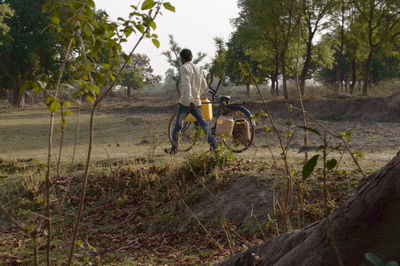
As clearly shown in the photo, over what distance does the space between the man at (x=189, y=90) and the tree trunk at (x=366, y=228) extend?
6286 mm

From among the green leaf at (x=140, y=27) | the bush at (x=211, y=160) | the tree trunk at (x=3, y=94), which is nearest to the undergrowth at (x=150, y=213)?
the bush at (x=211, y=160)

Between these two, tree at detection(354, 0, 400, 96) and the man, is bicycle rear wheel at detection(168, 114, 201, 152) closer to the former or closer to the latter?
the man

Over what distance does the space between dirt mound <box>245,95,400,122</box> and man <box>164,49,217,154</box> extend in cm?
1302

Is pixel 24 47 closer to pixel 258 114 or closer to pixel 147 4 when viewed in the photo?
pixel 258 114

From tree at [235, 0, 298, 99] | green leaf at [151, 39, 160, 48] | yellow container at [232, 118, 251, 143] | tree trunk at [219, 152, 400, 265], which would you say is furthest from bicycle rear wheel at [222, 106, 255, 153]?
tree at [235, 0, 298, 99]

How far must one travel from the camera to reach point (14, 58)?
3972 cm

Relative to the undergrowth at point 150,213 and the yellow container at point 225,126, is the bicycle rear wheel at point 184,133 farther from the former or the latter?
the yellow container at point 225,126

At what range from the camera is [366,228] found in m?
1.85

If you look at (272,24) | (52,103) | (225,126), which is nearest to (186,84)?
(225,126)

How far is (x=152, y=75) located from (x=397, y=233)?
74.7m

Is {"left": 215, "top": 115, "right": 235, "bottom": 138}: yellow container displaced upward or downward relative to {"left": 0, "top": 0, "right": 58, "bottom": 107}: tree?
downward

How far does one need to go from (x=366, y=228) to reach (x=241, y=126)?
736 cm

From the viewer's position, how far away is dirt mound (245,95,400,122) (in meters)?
19.2

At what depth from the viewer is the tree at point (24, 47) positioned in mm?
38375
